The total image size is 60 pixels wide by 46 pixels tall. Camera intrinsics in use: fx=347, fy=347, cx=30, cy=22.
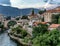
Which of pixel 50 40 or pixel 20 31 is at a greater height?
pixel 50 40

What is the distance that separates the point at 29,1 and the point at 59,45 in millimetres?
3164

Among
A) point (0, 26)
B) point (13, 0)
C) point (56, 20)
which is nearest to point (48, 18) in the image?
point (56, 20)

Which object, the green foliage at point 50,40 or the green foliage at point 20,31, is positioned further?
the green foliage at point 20,31

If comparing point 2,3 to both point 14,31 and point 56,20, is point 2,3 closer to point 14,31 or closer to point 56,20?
point 14,31

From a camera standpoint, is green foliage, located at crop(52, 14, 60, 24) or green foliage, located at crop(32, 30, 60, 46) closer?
green foliage, located at crop(32, 30, 60, 46)

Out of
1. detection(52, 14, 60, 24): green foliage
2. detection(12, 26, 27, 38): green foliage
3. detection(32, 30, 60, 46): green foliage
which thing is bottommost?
detection(12, 26, 27, 38): green foliage

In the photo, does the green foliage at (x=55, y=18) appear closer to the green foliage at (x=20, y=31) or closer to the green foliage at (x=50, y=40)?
the green foliage at (x=20, y=31)

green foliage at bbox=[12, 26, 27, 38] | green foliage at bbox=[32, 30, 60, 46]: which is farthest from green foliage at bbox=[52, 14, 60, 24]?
green foliage at bbox=[32, 30, 60, 46]

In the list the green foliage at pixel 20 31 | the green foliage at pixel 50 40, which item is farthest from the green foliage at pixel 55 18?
the green foliage at pixel 50 40

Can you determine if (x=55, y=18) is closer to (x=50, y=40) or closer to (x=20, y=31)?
(x=20, y=31)

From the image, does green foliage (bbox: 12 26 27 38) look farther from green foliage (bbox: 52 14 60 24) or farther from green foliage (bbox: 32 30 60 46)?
green foliage (bbox: 32 30 60 46)

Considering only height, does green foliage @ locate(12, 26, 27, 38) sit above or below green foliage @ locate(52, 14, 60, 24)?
below

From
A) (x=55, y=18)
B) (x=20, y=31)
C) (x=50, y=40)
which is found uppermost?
(x=50, y=40)

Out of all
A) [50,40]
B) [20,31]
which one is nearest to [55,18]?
[20,31]
